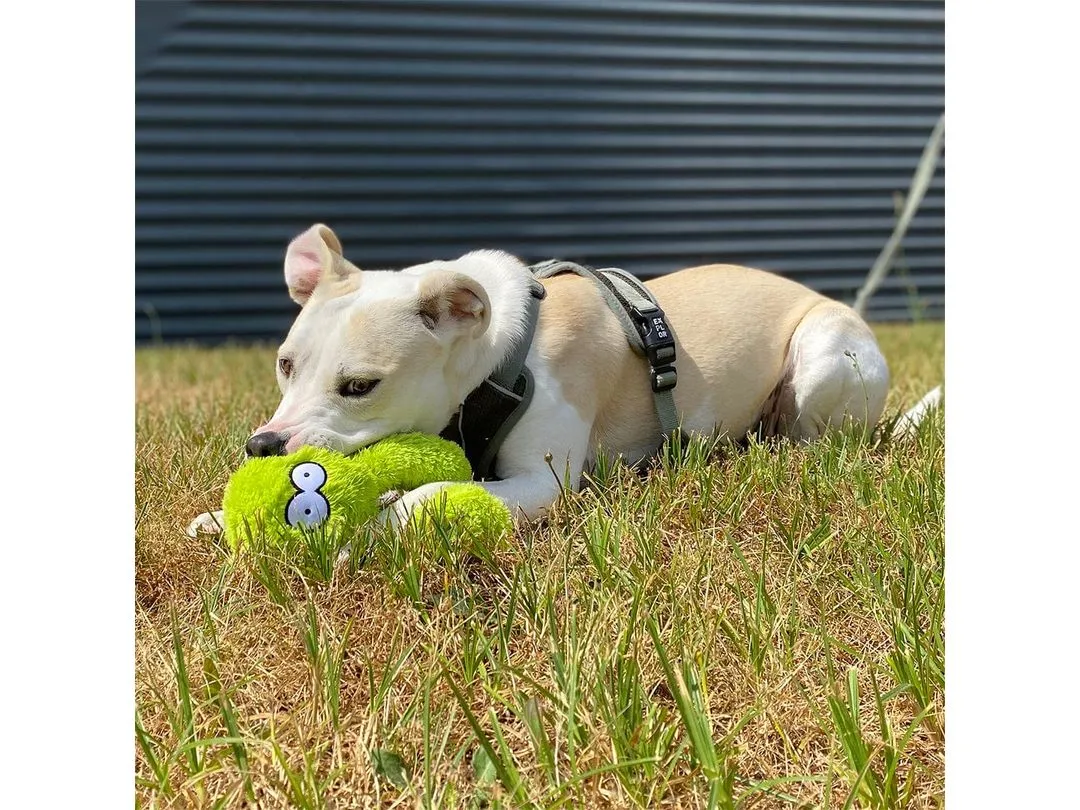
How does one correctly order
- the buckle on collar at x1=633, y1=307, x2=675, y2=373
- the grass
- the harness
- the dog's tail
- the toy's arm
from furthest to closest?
the dog's tail → the buckle on collar at x1=633, y1=307, x2=675, y2=373 → the harness → the toy's arm → the grass

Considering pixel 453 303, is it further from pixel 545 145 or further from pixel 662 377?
pixel 545 145

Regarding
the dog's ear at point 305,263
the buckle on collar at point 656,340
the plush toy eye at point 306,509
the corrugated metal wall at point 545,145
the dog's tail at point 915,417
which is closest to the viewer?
the plush toy eye at point 306,509

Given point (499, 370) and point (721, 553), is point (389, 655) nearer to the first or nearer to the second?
point (721, 553)

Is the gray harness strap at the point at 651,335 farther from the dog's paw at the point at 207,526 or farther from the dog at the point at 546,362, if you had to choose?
the dog's paw at the point at 207,526

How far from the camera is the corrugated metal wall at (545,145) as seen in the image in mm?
5047

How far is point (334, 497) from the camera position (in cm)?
168

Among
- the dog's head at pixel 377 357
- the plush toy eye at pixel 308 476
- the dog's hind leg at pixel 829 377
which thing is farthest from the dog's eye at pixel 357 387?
the dog's hind leg at pixel 829 377

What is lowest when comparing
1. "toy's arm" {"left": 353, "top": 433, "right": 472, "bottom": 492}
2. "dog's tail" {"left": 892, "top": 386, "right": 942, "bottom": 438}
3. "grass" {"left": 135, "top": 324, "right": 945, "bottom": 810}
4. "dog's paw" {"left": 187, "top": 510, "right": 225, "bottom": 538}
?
"grass" {"left": 135, "top": 324, "right": 945, "bottom": 810}

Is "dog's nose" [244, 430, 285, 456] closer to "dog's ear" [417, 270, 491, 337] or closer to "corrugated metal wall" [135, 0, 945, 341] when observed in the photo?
"dog's ear" [417, 270, 491, 337]

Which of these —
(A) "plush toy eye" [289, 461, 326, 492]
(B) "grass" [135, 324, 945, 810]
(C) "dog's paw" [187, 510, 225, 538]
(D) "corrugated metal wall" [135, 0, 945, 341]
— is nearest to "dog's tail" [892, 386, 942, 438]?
(B) "grass" [135, 324, 945, 810]

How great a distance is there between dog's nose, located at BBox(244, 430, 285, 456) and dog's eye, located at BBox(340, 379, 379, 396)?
17 centimetres

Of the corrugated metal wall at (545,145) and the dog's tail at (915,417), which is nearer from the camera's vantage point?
the dog's tail at (915,417)

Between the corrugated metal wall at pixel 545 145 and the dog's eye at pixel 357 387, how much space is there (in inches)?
124

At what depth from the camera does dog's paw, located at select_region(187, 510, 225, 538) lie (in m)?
1.82
